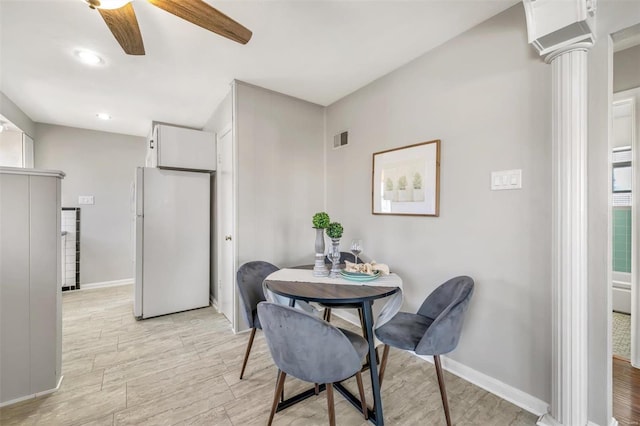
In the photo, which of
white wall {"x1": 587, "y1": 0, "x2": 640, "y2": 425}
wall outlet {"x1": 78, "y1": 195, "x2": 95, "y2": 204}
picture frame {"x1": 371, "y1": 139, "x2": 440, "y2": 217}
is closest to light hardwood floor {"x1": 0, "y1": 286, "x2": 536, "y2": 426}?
white wall {"x1": 587, "y1": 0, "x2": 640, "y2": 425}

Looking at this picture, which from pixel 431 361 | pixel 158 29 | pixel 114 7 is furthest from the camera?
pixel 431 361

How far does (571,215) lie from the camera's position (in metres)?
1.40

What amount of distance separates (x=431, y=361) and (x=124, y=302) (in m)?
3.88

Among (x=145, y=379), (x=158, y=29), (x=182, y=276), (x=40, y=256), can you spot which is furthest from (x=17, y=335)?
(x=158, y=29)

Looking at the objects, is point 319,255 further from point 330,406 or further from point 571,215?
point 571,215

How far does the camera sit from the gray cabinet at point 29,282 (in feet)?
5.54

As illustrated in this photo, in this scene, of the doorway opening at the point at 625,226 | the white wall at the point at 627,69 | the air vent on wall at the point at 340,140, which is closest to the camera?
the doorway opening at the point at 625,226

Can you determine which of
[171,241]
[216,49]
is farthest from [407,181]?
[171,241]

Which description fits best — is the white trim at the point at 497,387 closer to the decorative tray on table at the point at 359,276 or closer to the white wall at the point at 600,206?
the white wall at the point at 600,206

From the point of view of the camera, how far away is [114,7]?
48.1 inches

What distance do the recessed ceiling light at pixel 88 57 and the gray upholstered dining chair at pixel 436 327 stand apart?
124 inches

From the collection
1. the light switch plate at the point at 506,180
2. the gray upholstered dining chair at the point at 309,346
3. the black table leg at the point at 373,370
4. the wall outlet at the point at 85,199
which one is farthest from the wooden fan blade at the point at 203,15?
the wall outlet at the point at 85,199

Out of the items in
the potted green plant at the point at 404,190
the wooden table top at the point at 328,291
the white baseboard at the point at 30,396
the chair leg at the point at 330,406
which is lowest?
the white baseboard at the point at 30,396

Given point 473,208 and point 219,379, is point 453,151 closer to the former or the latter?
point 473,208
